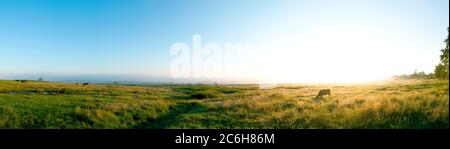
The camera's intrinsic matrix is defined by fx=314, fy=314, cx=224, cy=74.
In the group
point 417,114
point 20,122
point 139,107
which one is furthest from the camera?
point 139,107

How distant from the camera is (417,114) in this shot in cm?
1295

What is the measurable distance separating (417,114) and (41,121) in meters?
17.1

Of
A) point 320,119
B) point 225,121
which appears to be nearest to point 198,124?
point 225,121

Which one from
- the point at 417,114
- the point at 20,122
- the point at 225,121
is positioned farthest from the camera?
the point at 225,121
